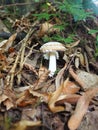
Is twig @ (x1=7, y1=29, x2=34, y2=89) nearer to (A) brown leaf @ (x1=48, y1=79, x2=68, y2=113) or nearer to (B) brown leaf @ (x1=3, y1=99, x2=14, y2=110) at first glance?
(B) brown leaf @ (x1=3, y1=99, x2=14, y2=110)

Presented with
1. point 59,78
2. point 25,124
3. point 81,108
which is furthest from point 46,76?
point 25,124

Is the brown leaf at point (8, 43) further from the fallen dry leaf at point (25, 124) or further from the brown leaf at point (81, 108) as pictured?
the fallen dry leaf at point (25, 124)

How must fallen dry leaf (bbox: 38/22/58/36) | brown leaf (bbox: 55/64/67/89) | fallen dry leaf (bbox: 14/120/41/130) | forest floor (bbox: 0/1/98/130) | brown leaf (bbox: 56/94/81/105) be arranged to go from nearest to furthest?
fallen dry leaf (bbox: 14/120/41/130)
forest floor (bbox: 0/1/98/130)
brown leaf (bbox: 56/94/81/105)
brown leaf (bbox: 55/64/67/89)
fallen dry leaf (bbox: 38/22/58/36)

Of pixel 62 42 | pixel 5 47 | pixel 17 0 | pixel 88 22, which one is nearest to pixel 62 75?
pixel 62 42

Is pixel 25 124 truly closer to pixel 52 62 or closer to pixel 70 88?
pixel 70 88

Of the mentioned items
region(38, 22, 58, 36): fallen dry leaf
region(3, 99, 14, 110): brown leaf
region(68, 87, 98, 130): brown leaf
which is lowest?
region(68, 87, 98, 130): brown leaf

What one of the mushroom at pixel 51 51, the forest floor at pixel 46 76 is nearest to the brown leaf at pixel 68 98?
the forest floor at pixel 46 76

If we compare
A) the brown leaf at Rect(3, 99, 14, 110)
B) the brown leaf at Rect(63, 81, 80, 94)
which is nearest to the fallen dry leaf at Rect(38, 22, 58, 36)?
the brown leaf at Rect(63, 81, 80, 94)
